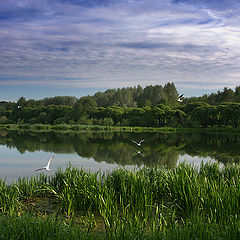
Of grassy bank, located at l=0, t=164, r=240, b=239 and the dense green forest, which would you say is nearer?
grassy bank, located at l=0, t=164, r=240, b=239

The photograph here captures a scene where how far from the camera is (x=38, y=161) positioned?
15203 mm

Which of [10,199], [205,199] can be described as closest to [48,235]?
[10,199]

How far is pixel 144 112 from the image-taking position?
5603cm

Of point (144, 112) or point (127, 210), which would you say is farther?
point (144, 112)

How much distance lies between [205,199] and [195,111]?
42.5 metres

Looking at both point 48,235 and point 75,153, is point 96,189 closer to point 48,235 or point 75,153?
point 48,235

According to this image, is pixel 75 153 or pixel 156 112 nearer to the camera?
pixel 75 153

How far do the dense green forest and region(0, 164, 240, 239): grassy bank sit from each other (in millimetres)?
28190

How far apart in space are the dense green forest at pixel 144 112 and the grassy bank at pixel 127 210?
28.2 metres

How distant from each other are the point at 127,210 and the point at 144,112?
51.2 meters

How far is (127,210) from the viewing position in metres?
5.05

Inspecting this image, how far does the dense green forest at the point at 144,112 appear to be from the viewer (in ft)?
150

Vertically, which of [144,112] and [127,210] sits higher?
[144,112]

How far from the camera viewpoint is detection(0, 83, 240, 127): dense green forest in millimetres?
45781
